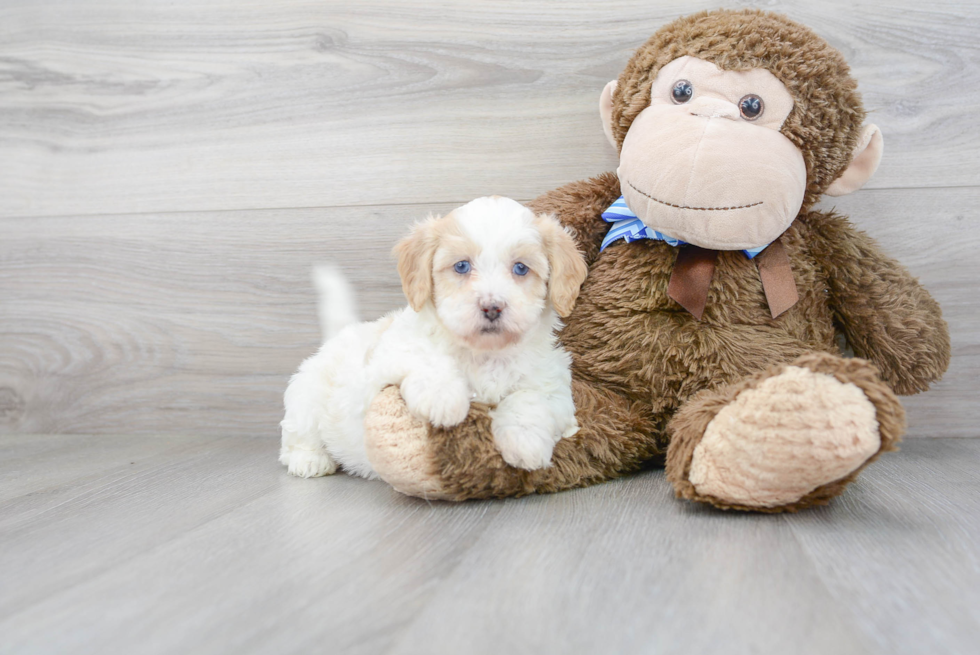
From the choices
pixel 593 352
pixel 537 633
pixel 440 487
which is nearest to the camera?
pixel 537 633

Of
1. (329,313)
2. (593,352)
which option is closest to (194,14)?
(329,313)

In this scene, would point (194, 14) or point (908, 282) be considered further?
point (194, 14)

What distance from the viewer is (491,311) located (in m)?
1.03

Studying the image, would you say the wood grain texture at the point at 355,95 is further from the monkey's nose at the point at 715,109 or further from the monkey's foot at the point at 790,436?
the monkey's foot at the point at 790,436

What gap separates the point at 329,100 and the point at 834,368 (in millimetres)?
1202

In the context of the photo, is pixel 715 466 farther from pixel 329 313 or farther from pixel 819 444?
pixel 329 313

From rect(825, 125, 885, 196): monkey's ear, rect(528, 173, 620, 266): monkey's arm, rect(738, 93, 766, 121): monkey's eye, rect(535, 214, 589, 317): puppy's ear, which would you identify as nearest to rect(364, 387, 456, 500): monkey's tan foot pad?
rect(535, 214, 589, 317): puppy's ear

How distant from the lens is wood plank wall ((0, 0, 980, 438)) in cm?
144

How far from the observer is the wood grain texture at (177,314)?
159cm

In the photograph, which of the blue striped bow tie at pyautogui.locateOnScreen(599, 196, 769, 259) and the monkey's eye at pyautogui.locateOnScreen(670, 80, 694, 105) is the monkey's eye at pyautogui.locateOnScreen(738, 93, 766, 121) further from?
the blue striped bow tie at pyautogui.locateOnScreen(599, 196, 769, 259)

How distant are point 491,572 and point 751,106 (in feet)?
2.69

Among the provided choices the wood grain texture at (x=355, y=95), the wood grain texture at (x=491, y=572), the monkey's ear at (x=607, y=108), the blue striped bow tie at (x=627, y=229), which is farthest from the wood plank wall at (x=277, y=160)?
the wood grain texture at (x=491, y=572)

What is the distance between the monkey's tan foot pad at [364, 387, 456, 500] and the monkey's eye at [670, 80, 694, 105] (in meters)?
0.67

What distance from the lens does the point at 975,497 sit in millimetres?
1065
